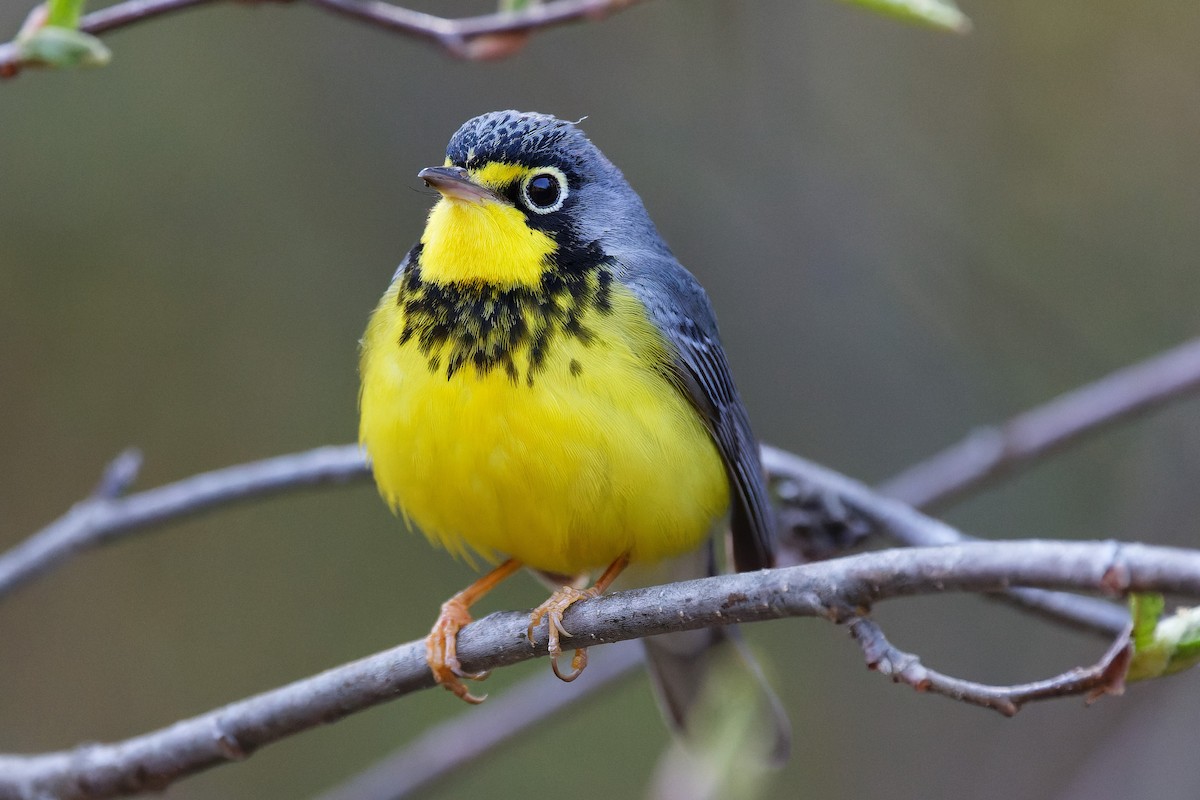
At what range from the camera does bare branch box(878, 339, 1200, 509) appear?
5000mm

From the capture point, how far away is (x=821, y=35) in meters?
8.45

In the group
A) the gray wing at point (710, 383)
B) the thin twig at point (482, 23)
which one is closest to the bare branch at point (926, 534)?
the gray wing at point (710, 383)

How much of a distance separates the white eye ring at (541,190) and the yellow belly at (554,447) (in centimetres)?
39

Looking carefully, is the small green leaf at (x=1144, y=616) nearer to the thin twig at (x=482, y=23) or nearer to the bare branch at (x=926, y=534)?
the bare branch at (x=926, y=534)

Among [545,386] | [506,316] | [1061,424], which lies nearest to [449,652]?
[545,386]

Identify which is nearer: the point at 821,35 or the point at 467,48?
the point at 467,48

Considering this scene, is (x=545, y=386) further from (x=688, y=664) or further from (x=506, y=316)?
(x=688, y=664)

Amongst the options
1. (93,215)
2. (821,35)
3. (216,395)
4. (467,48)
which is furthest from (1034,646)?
(93,215)

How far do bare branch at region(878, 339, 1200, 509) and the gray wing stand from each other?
99 centimetres

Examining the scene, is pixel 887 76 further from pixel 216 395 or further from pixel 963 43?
pixel 216 395

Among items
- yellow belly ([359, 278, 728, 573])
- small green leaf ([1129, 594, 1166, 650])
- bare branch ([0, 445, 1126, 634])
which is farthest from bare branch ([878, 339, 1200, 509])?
small green leaf ([1129, 594, 1166, 650])

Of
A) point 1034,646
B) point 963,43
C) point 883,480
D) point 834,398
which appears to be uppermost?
point 963,43

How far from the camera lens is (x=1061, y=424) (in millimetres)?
5176

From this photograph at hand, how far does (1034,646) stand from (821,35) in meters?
4.32
